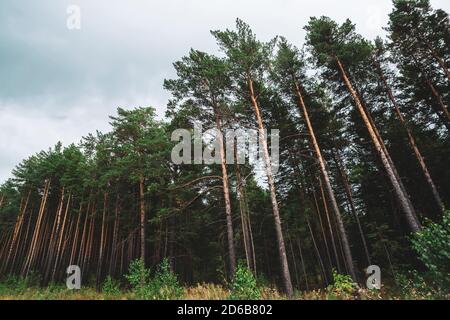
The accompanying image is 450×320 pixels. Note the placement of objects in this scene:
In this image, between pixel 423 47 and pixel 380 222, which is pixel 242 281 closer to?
pixel 380 222

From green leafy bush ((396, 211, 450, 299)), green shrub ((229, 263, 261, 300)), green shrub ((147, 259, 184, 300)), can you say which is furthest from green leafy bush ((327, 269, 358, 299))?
green shrub ((147, 259, 184, 300))

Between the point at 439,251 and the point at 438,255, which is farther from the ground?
the point at 439,251

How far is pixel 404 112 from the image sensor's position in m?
17.9

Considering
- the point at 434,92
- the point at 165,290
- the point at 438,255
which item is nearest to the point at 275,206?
the point at 438,255

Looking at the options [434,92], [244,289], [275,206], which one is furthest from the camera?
[434,92]

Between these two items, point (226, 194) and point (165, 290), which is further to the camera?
point (226, 194)

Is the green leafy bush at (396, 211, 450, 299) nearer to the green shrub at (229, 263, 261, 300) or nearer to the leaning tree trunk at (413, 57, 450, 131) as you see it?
the green shrub at (229, 263, 261, 300)

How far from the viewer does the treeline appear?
1382cm

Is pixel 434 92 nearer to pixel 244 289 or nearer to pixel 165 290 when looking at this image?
pixel 244 289

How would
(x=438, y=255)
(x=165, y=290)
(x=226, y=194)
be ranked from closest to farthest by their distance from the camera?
(x=438, y=255) → (x=165, y=290) → (x=226, y=194)

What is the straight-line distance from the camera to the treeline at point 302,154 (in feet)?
45.3

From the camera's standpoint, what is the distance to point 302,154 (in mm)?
13164

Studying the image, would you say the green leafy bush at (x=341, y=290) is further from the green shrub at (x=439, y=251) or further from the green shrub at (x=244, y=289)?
the green shrub at (x=244, y=289)

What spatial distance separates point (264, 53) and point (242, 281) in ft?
37.5
